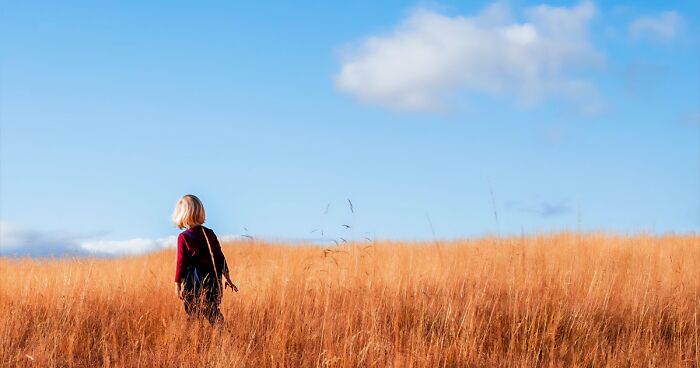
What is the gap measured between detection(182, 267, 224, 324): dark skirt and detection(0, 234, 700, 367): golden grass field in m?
0.18

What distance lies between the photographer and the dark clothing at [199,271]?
19.5 ft

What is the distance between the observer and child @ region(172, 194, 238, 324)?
5914 millimetres

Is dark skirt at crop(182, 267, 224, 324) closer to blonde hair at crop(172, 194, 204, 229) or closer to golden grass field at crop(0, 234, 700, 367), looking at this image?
golden grass field at crop(0, 234, 700, 367)

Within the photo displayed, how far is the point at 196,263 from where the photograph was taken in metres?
6.02

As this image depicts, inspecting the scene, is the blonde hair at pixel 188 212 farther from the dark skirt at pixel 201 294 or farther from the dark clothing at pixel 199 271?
the dark skirt at pixel 201 294

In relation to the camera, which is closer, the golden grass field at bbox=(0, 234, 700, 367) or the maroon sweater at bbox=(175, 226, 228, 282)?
the golden grass field at bbox=(0, 234, 700, 367)

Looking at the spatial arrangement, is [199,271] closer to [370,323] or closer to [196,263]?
[196,263]

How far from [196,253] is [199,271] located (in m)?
0.19

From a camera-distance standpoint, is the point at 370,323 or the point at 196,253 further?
the point at 370,323

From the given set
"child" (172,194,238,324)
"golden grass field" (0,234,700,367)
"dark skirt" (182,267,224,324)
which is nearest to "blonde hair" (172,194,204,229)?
"child" (172,194,238,324)

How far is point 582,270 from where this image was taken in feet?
28.3

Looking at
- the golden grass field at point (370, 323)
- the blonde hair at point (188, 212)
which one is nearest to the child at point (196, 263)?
the blonde hair at point (188, 212)

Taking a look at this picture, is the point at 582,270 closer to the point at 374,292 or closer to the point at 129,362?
the point at 374,292

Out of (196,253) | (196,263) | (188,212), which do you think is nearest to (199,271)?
(196,263)
